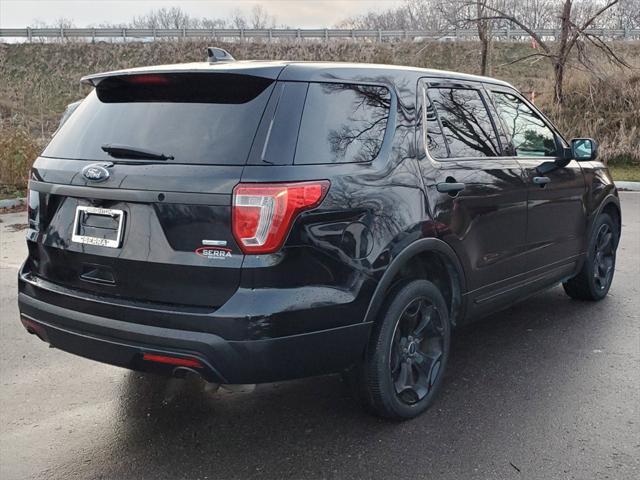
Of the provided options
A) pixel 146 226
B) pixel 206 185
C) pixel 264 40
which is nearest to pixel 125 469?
pixel 146 226

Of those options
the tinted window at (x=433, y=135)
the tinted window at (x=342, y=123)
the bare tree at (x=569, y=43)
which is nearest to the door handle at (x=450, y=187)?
the tinted window at (x=433, y=135)

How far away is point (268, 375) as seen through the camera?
2795 millimetres

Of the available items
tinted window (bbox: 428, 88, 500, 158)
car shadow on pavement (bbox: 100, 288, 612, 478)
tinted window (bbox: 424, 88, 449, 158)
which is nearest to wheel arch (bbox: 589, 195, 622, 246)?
car shadow on pavement (bbox: 100, 288, 612, 478)

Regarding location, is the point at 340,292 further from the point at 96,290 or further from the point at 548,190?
the point at 548,190

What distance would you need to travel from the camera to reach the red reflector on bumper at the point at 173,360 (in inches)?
107

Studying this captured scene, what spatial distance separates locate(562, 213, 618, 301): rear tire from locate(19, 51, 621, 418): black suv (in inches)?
80.0

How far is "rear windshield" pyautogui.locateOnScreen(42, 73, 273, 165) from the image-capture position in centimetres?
283

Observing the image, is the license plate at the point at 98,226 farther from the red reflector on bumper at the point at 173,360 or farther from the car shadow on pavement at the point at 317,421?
the car shadow on pavement at the point at 317,421

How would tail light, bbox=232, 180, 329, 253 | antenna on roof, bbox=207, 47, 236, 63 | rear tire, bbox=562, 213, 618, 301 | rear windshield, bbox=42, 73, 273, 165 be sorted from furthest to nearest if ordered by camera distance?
rear tire, bbox=562, 213, 618, 301 < antenna on roof, bbox=207, 47, 236, 63 < rear windshield, bbox=42, 73, 273, 165 < tail light, bbox=232, 180, 329, 253

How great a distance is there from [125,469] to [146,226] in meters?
1.15

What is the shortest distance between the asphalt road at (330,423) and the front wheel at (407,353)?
0.45ft

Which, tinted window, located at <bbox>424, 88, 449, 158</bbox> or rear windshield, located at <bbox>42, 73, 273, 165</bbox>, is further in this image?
tinted window, located at <bbox>424, 88, 449, 158</bbox>

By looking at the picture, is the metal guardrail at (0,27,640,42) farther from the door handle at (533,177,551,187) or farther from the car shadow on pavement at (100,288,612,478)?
the car shadow on pavement at (100,288,612,478)

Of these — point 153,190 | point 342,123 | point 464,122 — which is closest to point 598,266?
point 464,122
